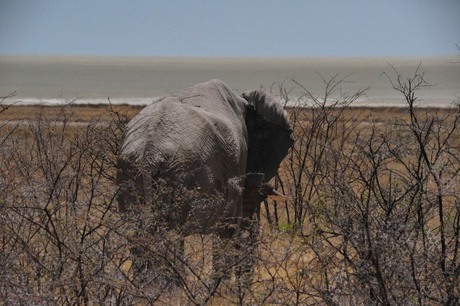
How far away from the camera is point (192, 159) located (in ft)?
24.3

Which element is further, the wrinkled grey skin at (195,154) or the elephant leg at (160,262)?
the wrinkled grey skin at (195,154)

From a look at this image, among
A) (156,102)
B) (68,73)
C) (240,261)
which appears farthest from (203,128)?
(68,73)

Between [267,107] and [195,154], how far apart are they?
3.02m

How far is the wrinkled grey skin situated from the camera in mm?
7160

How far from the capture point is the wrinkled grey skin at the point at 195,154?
7.16m

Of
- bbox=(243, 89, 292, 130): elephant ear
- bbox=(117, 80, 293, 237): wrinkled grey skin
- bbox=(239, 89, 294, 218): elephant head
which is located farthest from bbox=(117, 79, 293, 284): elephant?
bbox=(243, 89, 292, 130): elephant ear

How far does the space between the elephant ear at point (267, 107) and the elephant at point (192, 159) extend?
1.10ft

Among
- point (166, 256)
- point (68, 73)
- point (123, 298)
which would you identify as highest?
point (166, 256)

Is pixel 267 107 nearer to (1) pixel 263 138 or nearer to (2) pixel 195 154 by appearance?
(1) pixel 263 138

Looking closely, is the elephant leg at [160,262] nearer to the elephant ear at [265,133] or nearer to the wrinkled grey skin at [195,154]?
the wrinkled grey skin at [195,154]

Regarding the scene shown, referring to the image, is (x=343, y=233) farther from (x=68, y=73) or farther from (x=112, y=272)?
(x=68, y=73)

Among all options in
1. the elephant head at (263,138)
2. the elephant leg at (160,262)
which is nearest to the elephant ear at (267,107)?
the elephant head at (263,138)

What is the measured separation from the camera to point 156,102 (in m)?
8.23

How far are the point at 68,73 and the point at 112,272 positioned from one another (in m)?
88.4
